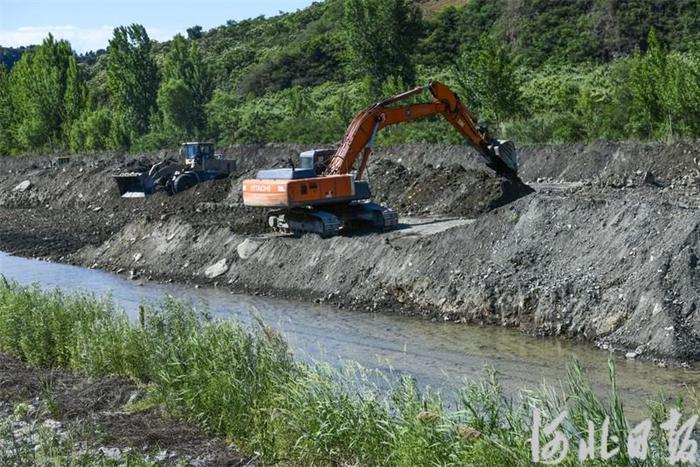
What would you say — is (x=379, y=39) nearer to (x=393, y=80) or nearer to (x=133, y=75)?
(x=393, y=80)

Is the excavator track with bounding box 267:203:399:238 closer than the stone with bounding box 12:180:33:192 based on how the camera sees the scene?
Yes

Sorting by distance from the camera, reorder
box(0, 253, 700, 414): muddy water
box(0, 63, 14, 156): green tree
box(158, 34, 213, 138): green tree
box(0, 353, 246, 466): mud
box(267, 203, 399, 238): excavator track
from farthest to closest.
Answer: box(0, 63, 14, 156): green tree < box(158, 34, 213, 138): green tree < box(267, 203, 399, 238): excavator track < box(0, 253, 700, 414): muddy water < box(0, 353, 246, 466): mud

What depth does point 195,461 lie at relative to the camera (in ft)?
30.2

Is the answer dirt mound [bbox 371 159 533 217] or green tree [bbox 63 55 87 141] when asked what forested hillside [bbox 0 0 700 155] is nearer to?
green tree [bbox 63 55 87 141]

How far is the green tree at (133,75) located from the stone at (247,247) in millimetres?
47932

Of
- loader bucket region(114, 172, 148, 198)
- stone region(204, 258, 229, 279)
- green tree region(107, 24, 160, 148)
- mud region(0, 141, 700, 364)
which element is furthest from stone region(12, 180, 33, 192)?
stone region(204, 258, 229, 279)

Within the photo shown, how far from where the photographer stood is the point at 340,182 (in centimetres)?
2306

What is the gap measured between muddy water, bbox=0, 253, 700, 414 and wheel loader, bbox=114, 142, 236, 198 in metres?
→ 17.6

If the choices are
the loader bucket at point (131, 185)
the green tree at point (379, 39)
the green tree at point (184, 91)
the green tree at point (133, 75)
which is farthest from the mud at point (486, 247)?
the green tree at point (133, 75)

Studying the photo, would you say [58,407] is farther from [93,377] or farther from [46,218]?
[46,218]

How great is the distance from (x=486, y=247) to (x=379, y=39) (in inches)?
1631

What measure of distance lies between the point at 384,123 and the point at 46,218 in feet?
68.2

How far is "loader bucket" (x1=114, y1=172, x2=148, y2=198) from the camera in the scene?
38938 millimetres

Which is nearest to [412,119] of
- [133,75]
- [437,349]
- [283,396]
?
[437,349]
